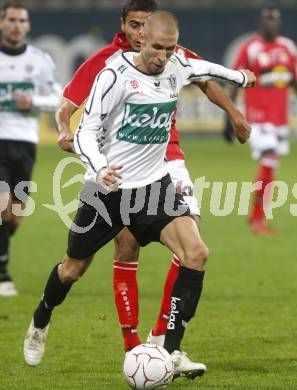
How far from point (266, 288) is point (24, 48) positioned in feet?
9.92

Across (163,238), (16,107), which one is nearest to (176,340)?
(163,238)

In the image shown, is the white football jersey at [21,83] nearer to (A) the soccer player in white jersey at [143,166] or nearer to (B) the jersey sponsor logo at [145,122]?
(A) the soccer player in white jersey at [143,166]

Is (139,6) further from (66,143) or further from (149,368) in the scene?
(149,368)

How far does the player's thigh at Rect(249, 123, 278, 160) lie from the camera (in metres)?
14.2

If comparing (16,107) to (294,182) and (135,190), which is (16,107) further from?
(294,182)

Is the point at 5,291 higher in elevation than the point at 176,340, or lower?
lower

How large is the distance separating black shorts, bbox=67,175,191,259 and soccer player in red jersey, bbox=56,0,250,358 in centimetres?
38

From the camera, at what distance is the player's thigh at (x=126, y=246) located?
700 centimetres

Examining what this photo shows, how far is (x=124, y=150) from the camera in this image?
6.49 metres

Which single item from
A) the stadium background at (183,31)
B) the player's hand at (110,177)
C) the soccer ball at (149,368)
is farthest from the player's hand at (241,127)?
the stadium background at (183,31)

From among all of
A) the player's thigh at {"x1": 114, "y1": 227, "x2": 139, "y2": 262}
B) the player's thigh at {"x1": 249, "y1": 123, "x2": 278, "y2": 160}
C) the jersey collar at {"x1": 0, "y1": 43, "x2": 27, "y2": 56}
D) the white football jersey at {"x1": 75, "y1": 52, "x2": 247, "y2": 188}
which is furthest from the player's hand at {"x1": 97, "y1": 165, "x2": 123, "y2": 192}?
the player's thigh at {"x1": 249, "y1": 123, "x2": 278, "y2": 160}

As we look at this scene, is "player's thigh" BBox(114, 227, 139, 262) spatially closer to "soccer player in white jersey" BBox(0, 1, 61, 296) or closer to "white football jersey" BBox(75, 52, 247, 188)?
"white football jersey" BBox(75, 52, 247, 188)

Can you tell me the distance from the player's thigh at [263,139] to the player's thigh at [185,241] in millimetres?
7876

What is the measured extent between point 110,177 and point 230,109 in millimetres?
1396
